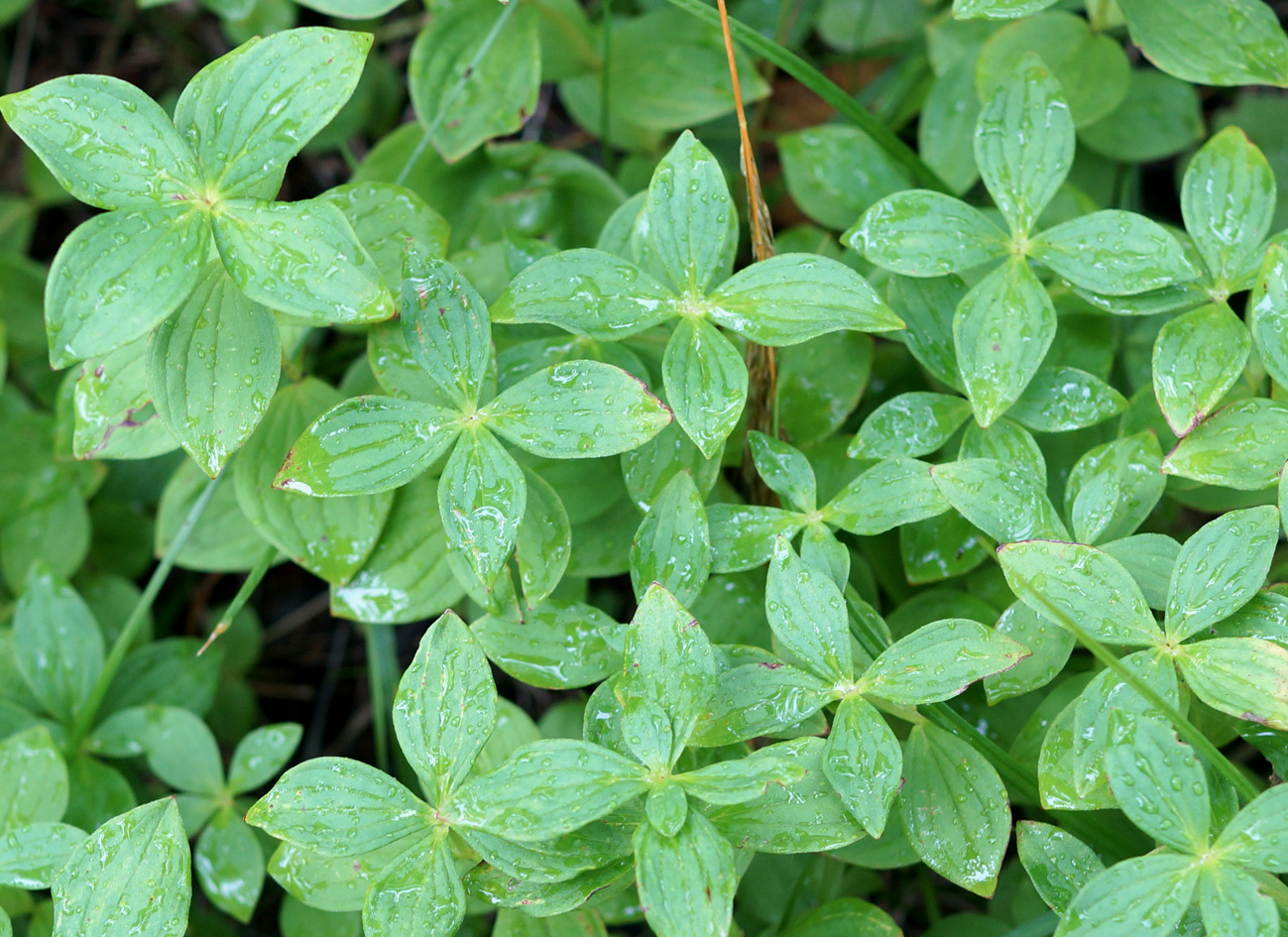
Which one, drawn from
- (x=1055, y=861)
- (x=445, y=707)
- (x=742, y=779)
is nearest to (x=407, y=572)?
(x=445, y=707)

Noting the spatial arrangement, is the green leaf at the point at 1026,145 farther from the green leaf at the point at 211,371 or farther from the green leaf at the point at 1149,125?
the green leaf at the point at 211,371

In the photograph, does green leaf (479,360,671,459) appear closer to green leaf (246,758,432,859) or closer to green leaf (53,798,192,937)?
green leaf (246,758,432,859)

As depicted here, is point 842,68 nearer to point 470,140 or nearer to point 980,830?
point 470,140

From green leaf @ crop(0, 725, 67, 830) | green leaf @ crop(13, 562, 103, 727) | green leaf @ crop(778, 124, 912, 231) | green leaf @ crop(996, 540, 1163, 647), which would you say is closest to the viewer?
green leaf @ crop(996, 540, 1163, 647)

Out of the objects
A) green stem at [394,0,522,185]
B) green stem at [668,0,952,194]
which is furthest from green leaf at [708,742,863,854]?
green stem at [394,0,522,185]

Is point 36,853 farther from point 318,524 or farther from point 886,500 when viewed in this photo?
point 886,500

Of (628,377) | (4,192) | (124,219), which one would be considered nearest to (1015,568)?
(628,377)

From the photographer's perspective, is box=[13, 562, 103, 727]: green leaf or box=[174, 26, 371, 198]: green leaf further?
box=[13, 562, 103, 727]: green leaf
